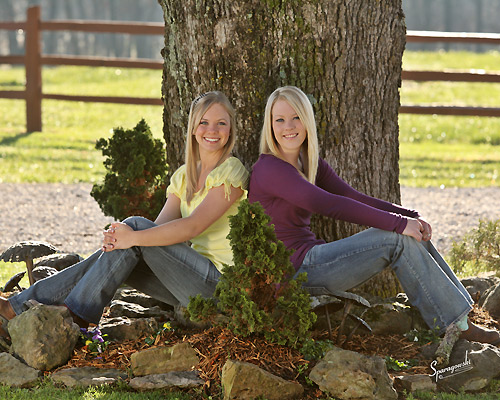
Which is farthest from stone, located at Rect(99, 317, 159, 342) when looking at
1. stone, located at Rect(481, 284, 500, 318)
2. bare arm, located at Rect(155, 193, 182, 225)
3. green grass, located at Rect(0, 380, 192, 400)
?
stone, located at Rect(481, 284, 500, 318)

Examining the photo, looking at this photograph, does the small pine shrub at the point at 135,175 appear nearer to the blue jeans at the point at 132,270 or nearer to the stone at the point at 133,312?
the stone at the point at 133,312

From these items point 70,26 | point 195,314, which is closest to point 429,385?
point 195,314

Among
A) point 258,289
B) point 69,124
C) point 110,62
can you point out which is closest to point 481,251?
point 258,289

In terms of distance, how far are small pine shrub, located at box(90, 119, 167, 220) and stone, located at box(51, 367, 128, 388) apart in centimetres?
165

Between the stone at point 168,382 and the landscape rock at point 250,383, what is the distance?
7.5 inches

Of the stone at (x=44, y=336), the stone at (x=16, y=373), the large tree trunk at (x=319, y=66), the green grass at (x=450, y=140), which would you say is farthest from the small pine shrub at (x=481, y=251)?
the green grass at (x=450, y=140)

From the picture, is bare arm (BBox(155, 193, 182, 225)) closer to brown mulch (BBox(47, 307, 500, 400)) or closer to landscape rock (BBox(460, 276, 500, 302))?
brown mulch (BBox(47, 307, 500, 400))

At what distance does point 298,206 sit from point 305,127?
376mm

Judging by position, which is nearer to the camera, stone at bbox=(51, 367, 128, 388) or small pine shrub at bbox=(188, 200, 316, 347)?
small pine shrub at bbox=(188, 200, 316, 347)

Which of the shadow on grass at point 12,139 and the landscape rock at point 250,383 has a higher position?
the shadow on grass at point 12,139

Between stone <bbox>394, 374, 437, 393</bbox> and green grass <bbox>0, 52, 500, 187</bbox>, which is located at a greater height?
green grass <bbox>0, 52, 500, 187</bbox>

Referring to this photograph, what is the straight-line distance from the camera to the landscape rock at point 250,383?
3389 mm

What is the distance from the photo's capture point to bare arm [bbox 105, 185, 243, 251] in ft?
12.5

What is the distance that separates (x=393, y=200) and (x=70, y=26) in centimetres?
940
